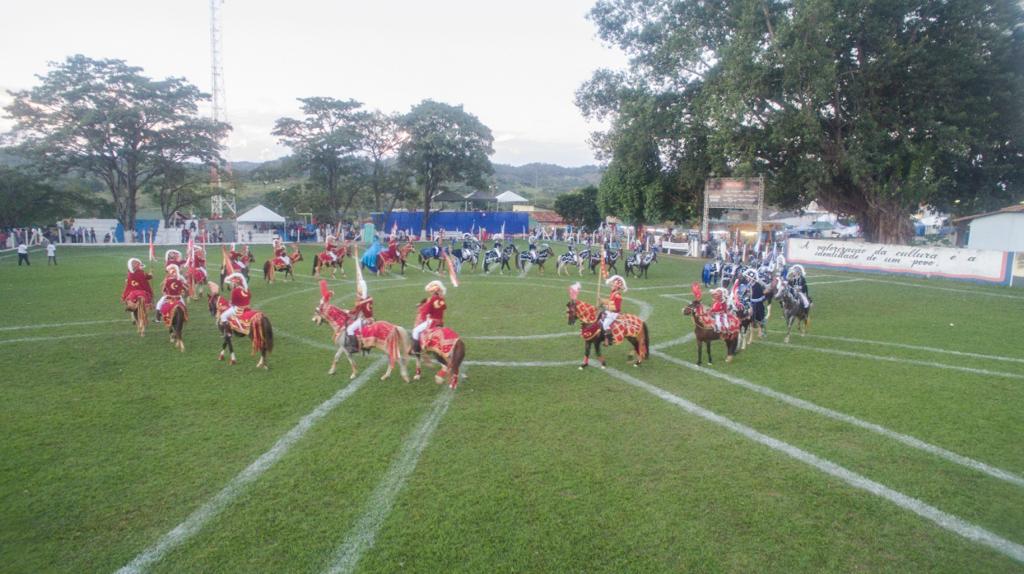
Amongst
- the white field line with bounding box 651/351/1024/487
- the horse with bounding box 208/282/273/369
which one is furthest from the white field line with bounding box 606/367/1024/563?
the horse with bounding box 208/282/273/369

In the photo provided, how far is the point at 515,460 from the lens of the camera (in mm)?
6957

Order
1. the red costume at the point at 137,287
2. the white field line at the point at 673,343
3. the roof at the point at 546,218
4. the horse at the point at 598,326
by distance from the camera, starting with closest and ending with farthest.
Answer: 1. the horse at the point at 598,326
2. the white field line at the point at 673,343
3. the red costume at the point at 137,287
4. the roof at the point at 546,218

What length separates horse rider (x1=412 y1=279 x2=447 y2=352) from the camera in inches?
396

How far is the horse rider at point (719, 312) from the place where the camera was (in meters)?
11.4

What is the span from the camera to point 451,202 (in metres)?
70.2

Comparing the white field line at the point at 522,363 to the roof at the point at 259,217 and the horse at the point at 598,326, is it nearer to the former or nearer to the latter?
the horse at the point at 598,326

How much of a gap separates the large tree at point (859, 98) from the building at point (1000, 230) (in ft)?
5.07

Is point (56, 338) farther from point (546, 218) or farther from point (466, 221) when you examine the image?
point (546, 218)

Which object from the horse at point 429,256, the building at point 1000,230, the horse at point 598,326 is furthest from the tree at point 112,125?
Answer: the building at point 1000,230

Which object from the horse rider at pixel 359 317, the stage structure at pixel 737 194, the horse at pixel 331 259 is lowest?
the horse rider at pixel 359 317

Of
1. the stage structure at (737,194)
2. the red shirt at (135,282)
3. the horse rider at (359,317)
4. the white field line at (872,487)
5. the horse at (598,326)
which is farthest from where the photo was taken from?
the stage structure at (737,194)

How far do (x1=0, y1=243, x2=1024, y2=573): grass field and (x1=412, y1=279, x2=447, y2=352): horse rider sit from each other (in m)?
0.91

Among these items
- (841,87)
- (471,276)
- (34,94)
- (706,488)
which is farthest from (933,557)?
(34,94)

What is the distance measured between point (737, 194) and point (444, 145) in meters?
30.5
